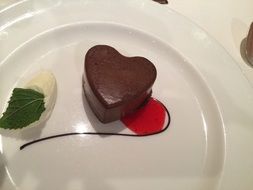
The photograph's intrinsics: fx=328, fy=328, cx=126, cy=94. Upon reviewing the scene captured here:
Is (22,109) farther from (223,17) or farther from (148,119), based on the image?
(223,17)

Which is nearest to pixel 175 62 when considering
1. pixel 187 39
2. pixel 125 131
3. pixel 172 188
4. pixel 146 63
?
pixel 187 39

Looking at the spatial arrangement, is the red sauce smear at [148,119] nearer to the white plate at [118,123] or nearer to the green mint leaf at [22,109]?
the white plate at [118,123]

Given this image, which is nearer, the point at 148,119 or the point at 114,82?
the point at 114,82

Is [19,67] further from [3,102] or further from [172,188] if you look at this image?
[172,188]

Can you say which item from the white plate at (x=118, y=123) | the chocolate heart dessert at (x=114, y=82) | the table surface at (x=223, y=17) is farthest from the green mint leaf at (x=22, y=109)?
the table surface at (x=223, y=17)

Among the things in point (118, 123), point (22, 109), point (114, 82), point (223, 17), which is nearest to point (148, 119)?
point (118, 123)

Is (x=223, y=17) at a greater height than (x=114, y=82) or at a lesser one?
lesser
